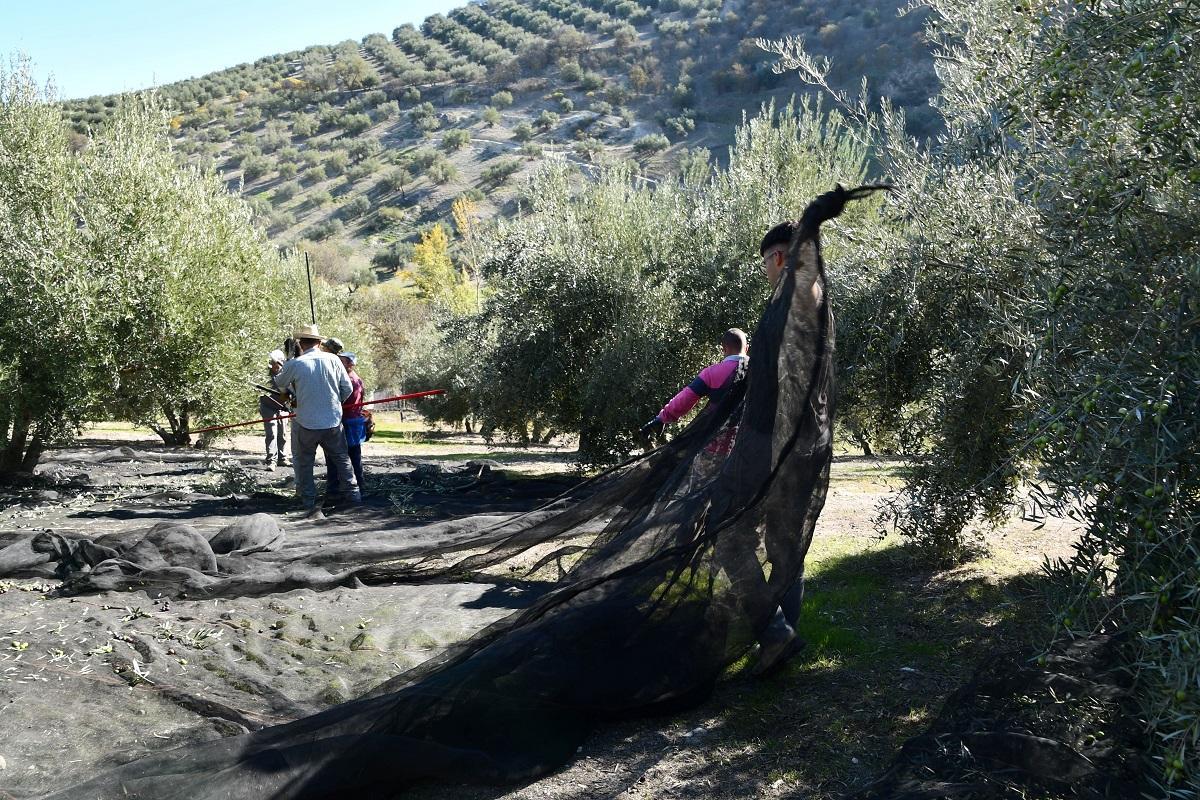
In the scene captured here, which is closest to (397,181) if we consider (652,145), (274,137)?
(274,137)

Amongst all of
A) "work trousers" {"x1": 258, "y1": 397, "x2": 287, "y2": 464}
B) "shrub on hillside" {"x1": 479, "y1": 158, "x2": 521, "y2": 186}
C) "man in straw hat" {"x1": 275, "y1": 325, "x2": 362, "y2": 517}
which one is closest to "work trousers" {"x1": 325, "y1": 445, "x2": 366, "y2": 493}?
"man in straw hat" {"x1": 275, "y1": 325, "x2": 362, "y2": 517}

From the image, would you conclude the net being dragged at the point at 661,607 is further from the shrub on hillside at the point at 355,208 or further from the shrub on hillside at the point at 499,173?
the shrub on hillside at the point at 355,208

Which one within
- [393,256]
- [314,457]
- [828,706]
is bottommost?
[828,706]

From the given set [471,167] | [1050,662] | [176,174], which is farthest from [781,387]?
[471,167]

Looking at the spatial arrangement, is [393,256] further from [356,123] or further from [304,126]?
[304,126]

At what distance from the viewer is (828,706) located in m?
5.07

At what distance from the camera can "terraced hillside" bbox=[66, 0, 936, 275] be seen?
69475 millimetres

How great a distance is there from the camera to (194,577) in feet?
23.6

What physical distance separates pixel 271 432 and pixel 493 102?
275 feet

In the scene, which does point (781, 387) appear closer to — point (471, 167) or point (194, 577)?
point (194, 577)

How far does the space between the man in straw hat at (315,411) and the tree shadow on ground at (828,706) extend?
6504mm

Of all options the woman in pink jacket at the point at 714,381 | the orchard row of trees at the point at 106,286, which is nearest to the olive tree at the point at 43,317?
the orchard row of trees at the point at 106,286

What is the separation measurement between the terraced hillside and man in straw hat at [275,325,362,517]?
47570mm

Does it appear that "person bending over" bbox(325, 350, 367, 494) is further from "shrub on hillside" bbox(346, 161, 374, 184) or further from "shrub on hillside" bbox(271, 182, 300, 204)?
"shrub on hillside" bbox(346, 161, 374, 184)
